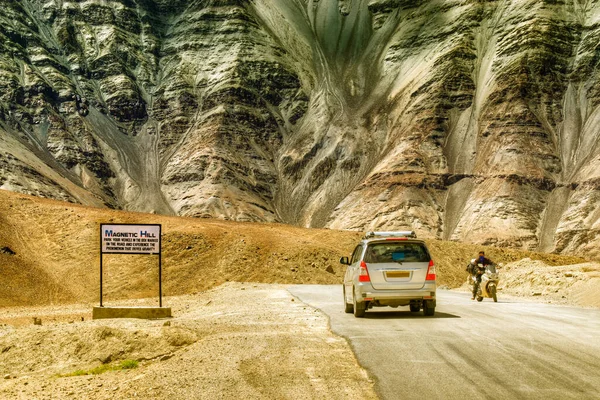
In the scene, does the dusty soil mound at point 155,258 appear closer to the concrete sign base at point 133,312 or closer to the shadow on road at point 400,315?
the concrete sign base at point 133,312

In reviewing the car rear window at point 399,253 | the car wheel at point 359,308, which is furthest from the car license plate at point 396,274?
the car wheel at point 359,308

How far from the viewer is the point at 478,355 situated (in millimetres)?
10117

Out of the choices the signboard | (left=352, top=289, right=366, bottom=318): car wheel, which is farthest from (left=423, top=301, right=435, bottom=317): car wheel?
the signboard

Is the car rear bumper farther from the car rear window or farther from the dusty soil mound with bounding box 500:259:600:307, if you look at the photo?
the dusty soil mound with bounding box 500:259:600:307

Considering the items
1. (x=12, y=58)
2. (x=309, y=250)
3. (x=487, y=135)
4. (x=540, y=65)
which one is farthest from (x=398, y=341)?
(x=12, y=58)

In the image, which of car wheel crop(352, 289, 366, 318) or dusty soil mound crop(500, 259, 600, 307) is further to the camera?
dusty soil mound crop(500, 259, 600, 307)

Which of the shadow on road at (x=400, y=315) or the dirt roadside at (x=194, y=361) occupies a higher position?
the shadow on road at (x=400, y=315)

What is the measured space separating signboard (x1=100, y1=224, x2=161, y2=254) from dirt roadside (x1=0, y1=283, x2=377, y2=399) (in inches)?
252

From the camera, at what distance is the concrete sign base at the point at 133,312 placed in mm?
21031

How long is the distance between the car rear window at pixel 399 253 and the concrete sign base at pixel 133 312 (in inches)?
318

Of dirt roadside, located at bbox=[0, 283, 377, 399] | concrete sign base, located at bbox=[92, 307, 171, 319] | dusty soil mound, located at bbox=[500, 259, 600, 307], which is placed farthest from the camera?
dusty soil mound, located at bbox=[500, 259, 600, 307]

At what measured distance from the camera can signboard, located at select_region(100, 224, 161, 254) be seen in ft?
77.6

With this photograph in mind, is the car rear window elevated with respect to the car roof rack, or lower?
lower

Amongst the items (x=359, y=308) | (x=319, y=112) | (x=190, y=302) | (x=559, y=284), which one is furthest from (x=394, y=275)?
(x=319, y=112)
